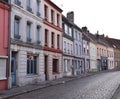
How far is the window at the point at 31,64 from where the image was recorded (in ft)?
82.8

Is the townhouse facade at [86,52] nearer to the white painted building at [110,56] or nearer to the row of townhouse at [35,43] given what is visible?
the row of townhouse at [35,43]

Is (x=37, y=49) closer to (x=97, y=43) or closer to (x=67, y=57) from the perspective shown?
(x=67, y=57)

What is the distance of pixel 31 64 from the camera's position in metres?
26.0

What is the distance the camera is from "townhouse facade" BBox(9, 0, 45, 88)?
22.2 metres

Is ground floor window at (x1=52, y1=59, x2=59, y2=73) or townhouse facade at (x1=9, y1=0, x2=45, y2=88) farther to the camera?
ground floor window at (x1=52, y1=59, x2=59, y2=73)

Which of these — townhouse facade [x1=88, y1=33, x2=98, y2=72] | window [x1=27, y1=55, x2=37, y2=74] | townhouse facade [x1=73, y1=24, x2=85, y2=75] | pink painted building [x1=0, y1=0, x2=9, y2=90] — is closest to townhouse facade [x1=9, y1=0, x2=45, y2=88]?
window [x1=27, y1=55, x2=37, y2=74]

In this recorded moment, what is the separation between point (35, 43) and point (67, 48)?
13.6 m

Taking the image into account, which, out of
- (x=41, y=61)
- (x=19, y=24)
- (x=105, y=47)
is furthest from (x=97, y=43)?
(x=19, y=24)

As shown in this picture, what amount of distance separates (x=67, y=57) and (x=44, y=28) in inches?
417

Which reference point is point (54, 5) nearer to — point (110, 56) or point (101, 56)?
point (101, 56)

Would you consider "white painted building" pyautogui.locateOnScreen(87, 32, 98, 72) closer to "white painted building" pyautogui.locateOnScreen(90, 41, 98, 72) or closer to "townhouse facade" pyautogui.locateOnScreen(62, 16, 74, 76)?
"white painted building" pyautogui.locateOnScreen(90, 41, 98, 72)

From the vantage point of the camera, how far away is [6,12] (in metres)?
21.0

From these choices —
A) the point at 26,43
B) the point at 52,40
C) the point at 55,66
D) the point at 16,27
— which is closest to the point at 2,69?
the point at 16,27

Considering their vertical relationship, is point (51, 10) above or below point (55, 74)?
above
